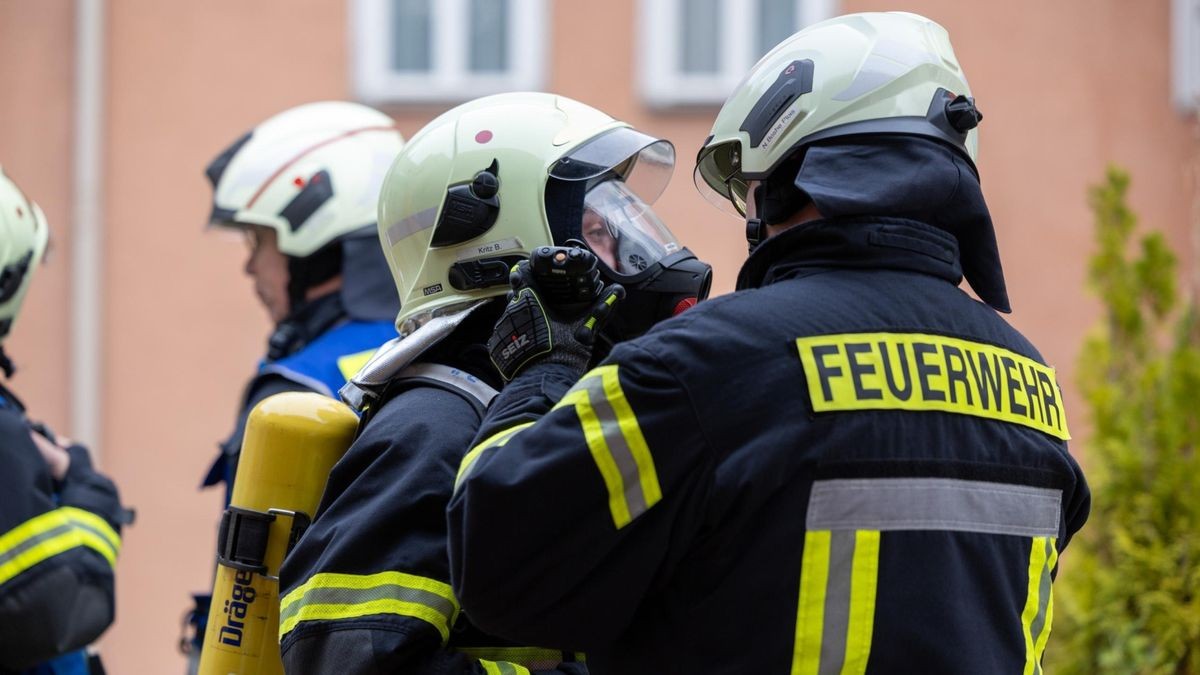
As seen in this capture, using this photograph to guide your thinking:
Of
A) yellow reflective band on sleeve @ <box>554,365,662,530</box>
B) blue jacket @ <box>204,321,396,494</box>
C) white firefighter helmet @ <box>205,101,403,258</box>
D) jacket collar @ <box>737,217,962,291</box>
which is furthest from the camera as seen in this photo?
white firefighter helmet @ <box>205,101,403,258</box>

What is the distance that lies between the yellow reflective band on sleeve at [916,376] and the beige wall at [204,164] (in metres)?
5.90

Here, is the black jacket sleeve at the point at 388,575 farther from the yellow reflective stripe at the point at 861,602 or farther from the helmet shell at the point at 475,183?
the yellow reflective stripe at the point at 861,602

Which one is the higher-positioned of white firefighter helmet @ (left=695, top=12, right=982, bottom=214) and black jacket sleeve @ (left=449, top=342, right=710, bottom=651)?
white firefighter helmet @ (left=695, top=12, right=982, bottom=214)

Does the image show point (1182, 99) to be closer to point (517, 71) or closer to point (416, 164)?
point (517, 71)

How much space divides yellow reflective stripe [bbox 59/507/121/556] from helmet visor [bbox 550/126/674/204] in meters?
1.62

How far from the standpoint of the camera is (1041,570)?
2279 millimetres

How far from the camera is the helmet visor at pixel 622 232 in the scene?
2.71 metres

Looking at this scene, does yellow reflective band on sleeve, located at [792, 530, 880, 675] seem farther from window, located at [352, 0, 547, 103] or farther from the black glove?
window, located at [352, 0, 547, 103]

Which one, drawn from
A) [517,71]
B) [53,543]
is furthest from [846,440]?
[517,71]

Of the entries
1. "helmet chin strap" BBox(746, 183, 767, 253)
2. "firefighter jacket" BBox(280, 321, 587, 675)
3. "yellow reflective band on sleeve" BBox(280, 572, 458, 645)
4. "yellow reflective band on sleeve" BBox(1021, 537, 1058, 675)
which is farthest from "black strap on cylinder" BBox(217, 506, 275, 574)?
"yellow reflective band on sleeve" BBox(1021, 537, 1058, 675)

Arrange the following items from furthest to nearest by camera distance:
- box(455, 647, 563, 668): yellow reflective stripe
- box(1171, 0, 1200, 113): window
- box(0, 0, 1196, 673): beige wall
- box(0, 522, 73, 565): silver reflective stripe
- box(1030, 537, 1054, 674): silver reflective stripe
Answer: box(0, 0, 1196, 673): beige wall, box(1171, 0, 1200, 113): window, box(0, 522, 73, 565): silver reflective stripe, box(455, 647, 563, 668): yellow reflective stripe, box(1030, 537, 1054, 674): silver reflective stripe

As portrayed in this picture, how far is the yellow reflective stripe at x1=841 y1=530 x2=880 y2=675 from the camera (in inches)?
80.4

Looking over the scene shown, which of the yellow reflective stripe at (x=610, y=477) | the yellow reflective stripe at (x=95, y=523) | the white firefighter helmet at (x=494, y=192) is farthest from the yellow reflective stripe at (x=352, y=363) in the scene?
the yellow reflective stripe at (x=610, y=477)

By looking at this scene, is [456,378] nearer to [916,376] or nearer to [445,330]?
[445,330]
